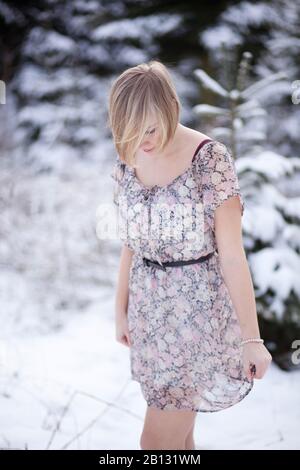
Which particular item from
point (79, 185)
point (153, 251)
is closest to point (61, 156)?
point (79, 185)

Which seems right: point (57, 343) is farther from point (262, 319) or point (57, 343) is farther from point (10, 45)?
point (10, 45)

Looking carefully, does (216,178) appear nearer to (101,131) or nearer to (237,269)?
(237,269)

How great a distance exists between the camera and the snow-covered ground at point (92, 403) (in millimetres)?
2490

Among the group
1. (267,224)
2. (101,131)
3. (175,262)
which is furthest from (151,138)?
(101,131)

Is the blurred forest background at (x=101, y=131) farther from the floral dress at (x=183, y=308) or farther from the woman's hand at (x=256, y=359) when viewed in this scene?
the woman's hand at (x=256, y=359)

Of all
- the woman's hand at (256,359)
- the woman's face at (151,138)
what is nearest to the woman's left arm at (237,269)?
the woman's hand at (256,359)

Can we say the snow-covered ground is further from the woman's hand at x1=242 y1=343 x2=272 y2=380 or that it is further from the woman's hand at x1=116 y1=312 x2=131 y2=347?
the woman's hand at x1=242 y1=343 x2=272 y2=380

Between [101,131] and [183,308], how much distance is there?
458cm

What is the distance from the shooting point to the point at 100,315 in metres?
3.95

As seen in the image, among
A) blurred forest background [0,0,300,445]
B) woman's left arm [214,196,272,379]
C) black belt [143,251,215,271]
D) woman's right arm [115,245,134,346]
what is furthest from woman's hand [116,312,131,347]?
blurred forest background [0,0,300,445]

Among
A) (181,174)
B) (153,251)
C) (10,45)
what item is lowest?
(153,251)

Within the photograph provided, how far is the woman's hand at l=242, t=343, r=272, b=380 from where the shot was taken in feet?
4.79

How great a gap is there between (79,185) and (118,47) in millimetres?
1426
